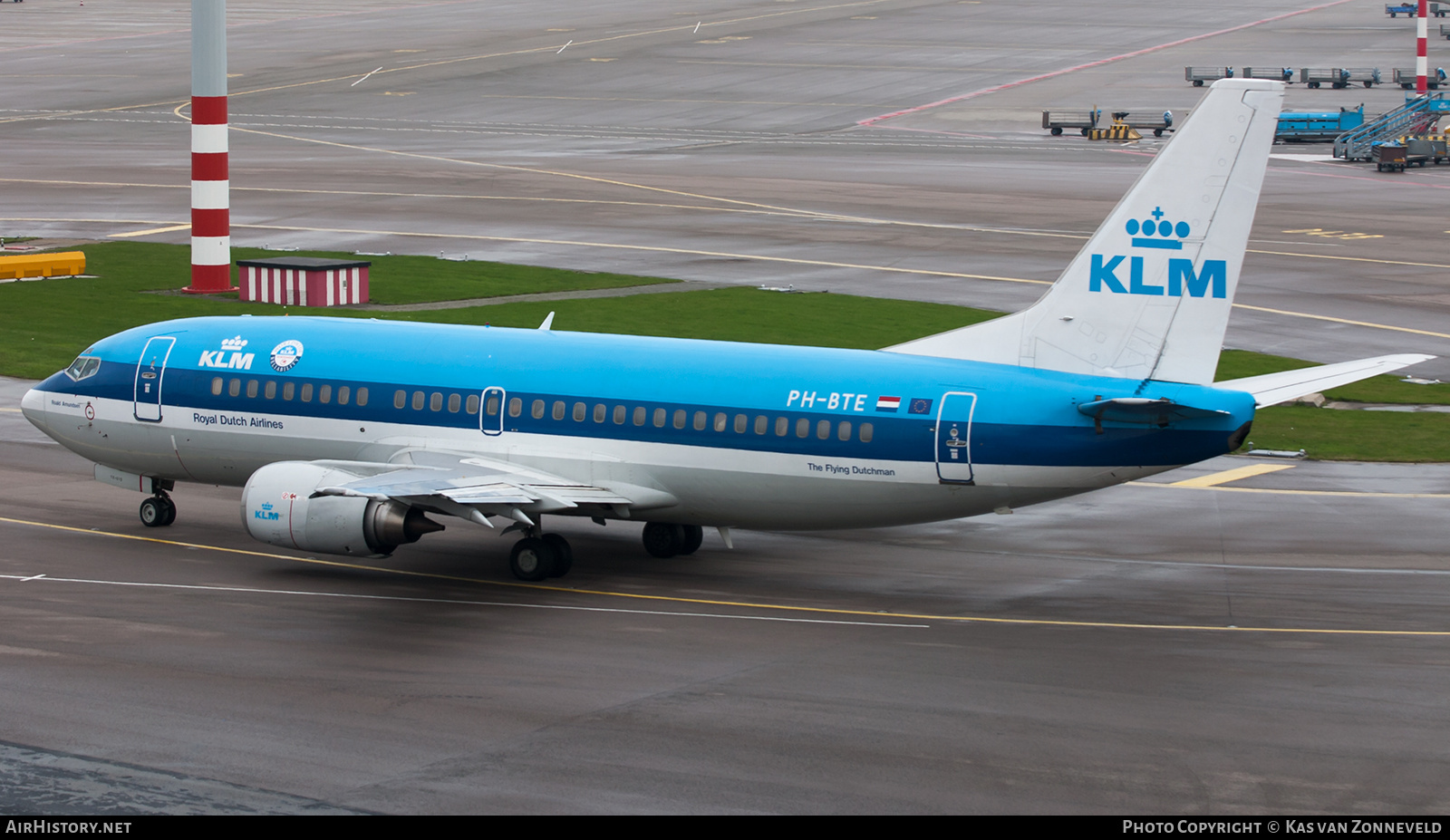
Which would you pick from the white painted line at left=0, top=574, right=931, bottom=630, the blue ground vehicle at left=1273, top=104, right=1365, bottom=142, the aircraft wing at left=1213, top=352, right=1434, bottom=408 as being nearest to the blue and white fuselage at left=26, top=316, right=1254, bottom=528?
the aircraft wing at left=1213, top=352, right=1434, bottom=408

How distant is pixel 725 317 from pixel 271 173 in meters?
51.8

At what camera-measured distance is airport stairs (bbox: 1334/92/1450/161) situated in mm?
117312

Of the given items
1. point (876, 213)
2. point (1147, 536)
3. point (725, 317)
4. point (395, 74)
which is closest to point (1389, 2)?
point (395, 74)

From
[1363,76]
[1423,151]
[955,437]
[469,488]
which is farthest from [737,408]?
[1363,76]

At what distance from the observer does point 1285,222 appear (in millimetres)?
87125

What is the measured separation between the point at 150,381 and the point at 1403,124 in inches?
→ 4053

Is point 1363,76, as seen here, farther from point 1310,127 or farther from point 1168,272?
point 1168,272

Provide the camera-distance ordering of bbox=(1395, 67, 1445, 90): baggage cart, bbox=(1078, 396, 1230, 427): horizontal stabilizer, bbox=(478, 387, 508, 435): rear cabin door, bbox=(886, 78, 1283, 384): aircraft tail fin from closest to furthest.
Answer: bbox=(1078, 396, 1230, 427): horizontal stabilizer, bbox=(886, 78, 1283, 384): aircraft tail fin, bbox=(478, 387, 508, 435): rear cabin door, bbox=(1395, 67, 1445, 90): baggage cart

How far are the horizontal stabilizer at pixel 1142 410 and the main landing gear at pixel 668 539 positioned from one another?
9.31m

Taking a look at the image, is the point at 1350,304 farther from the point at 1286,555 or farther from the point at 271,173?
the point at 271,173

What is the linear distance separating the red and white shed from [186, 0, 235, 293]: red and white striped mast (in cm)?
214

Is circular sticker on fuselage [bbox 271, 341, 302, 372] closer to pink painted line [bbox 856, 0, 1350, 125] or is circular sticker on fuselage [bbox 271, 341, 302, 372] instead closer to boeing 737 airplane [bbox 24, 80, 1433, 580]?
boeing 737 airplane [bbox 24, 80, 1433, 580]

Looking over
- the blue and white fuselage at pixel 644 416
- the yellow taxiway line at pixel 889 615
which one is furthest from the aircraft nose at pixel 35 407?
the yellow taxiway line at pixel 889 615

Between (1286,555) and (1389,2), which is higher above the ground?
(1389,2)
